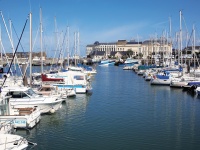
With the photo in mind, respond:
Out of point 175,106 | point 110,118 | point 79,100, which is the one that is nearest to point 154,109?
point 175,106

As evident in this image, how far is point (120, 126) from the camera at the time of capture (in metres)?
23.1

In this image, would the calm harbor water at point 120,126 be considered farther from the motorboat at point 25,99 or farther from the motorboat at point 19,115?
the motorboat at point 25,99

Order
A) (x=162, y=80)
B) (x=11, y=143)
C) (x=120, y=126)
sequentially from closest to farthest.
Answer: (x=11, y=143) → (x=120, y=126) → (x=162, y=80)

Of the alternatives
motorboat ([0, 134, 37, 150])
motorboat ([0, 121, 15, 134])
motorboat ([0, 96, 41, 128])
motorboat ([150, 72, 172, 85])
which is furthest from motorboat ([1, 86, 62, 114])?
motorboat ([150, 72, 172, 85])

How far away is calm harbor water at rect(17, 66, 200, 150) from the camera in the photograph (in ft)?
61.4

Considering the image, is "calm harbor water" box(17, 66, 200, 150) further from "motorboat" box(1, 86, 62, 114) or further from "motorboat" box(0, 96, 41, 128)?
"motorboat" box(1, 86, 62, 114)

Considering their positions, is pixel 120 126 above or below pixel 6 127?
below

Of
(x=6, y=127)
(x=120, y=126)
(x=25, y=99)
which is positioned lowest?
(x=120, y=126)

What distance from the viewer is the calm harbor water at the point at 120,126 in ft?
61.4

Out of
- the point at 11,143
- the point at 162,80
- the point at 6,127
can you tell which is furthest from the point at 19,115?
the point at 162,80

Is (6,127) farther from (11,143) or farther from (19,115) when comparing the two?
(11,143)

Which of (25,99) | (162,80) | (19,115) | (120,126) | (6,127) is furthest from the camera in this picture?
(162,80)

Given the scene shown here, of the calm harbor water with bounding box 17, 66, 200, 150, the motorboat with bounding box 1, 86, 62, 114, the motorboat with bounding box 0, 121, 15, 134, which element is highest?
the motorboat with bounding box 1, 86, 62, 114

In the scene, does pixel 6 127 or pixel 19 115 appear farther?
pixel 19 115
